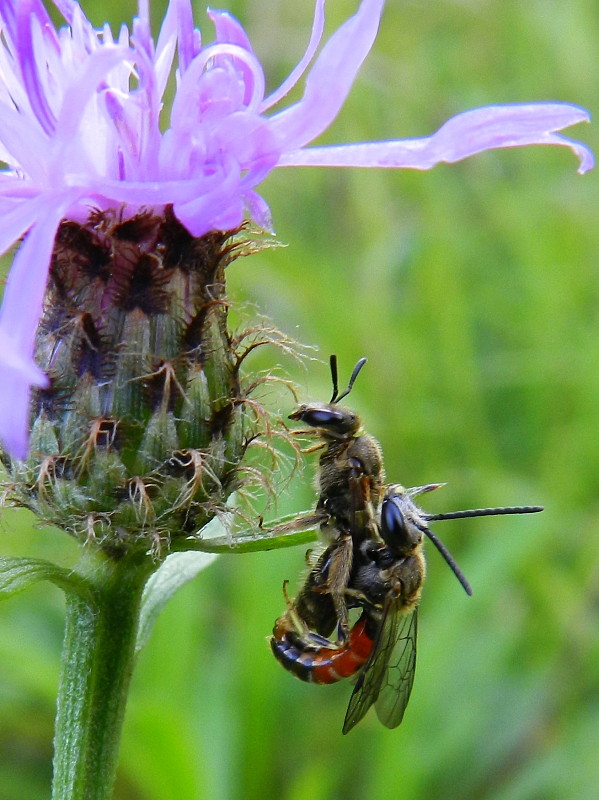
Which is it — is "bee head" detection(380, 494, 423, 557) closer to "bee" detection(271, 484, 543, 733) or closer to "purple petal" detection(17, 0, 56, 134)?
"bee" detection(271, 484, 543, 733)

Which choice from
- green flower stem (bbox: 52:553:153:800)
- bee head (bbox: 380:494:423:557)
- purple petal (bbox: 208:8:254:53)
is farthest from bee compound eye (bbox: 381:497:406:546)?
purple petal (bbox: 208:8:254:53)

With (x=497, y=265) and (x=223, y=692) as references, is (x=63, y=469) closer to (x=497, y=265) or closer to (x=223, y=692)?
(x=223, y=692)

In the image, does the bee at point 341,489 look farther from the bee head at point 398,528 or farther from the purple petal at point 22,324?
the purple petal at point 22,324

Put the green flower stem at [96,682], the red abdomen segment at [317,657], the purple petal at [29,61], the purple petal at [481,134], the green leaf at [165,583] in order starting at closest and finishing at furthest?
the purple petal at [481,134], the purple petal at [29,61], the green flower stem at [96,682], the green leaf at [165,583], the red abdomen segment at [317,657]

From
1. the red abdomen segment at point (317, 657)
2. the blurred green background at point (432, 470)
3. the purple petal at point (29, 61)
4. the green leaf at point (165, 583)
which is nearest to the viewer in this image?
the purple petal at point (29, 61)

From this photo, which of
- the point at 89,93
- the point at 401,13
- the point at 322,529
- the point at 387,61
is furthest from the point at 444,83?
the point at 89,93

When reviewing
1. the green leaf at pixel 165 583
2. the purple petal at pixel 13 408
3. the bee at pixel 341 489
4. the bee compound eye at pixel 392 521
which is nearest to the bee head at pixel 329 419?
the bee at pixel 341 489

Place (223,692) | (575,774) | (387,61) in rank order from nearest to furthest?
(575,774)
(223,692)
(387,61)

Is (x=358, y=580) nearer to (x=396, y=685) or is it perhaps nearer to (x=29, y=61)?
(x=396, y=685)
